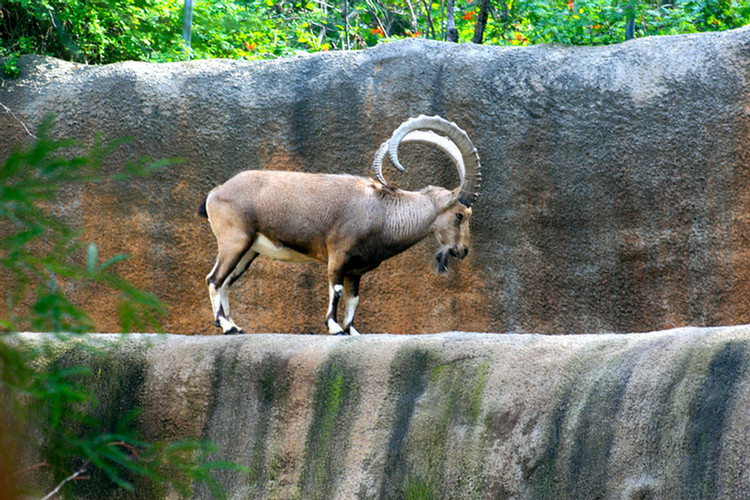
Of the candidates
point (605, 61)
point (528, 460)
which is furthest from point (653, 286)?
point (528, 460)

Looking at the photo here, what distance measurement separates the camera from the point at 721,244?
7500 mm

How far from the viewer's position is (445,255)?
23.6 feet

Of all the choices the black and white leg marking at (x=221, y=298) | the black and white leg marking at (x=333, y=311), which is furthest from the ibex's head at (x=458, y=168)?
the black and white leg marking at (x=221, y=298)

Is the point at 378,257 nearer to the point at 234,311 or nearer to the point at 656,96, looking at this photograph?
the point at 234,311

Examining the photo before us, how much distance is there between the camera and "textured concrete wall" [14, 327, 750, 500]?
402cm

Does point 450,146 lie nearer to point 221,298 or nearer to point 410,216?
point 410,216

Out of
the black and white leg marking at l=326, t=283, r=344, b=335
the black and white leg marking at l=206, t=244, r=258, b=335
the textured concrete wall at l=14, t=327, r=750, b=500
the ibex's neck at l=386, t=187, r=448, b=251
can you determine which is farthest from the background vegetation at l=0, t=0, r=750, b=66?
the textured concrete wall at l=14, t=327, r=750, b=500

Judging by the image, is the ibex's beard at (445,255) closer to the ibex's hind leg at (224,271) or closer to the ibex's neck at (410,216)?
the ibex's neck at (410,216)

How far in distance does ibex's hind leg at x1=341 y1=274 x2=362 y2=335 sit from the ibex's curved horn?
0.81m

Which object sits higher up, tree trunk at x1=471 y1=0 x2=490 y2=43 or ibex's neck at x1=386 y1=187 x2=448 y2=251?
tree trunk at x1=471 y1=0 x2=490 y2=43

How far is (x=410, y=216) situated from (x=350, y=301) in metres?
0.81

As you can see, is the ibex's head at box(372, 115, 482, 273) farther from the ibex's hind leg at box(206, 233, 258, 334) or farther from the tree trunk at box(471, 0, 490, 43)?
the tree trunk at box(471, 0, 490, 43)

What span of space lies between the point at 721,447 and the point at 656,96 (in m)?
4.51

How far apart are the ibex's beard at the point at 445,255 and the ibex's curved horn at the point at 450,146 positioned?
14.7 inches
